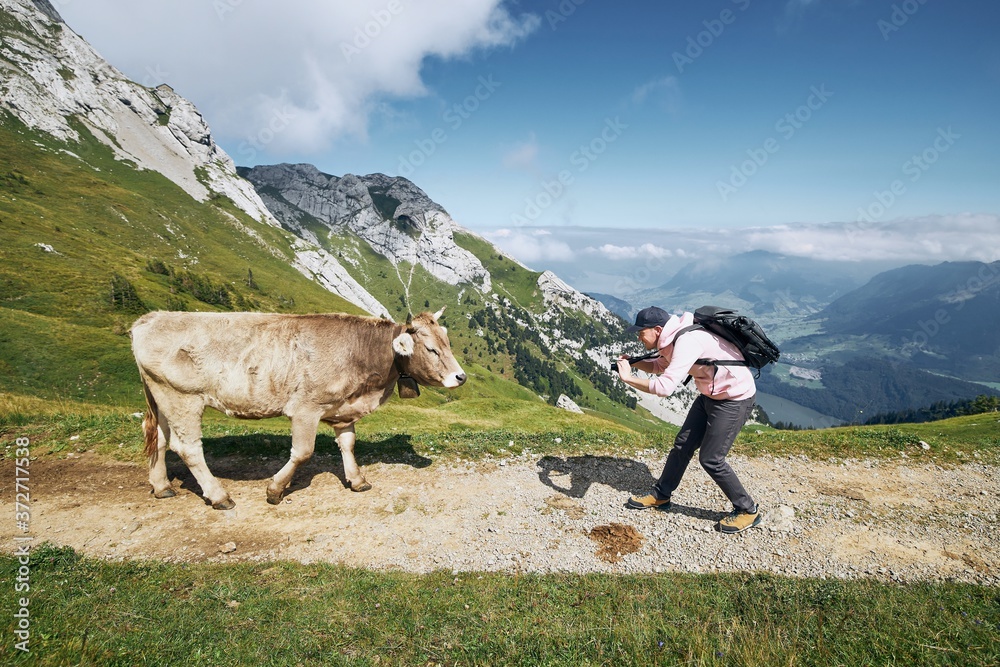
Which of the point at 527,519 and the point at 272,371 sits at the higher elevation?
the point at 272,371

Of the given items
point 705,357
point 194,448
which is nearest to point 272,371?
point 194,448

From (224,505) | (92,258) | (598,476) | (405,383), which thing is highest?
(405,383)

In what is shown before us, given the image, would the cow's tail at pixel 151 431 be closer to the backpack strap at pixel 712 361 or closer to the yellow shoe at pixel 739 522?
the backpack strap at pixel 712 361

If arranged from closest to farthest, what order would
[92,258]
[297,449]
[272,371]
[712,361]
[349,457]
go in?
1. [712,361]
2. [272,371]
3. [297,449]
4. [349,457]
5. [92,258]

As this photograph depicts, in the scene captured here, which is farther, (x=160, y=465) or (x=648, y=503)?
(x=648, y=503)

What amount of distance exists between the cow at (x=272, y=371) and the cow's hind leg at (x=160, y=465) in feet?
0.06

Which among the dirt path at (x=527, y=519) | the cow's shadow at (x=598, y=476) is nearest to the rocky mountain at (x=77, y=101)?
the dirt path at (x=527, y=519)

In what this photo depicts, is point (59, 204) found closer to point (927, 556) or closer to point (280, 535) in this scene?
point (280, 535)

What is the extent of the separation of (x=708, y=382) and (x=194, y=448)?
11.1m

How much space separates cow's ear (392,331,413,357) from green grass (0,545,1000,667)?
425cm

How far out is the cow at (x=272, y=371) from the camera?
891 cm

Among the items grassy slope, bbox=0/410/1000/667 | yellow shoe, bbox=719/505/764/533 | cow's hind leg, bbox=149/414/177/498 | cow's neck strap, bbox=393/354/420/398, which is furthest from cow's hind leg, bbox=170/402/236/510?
yellow shoe, bbox=719/505/764/533

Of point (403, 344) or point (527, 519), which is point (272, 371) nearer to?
point (403, 344)

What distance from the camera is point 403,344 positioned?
9375 millimetres
